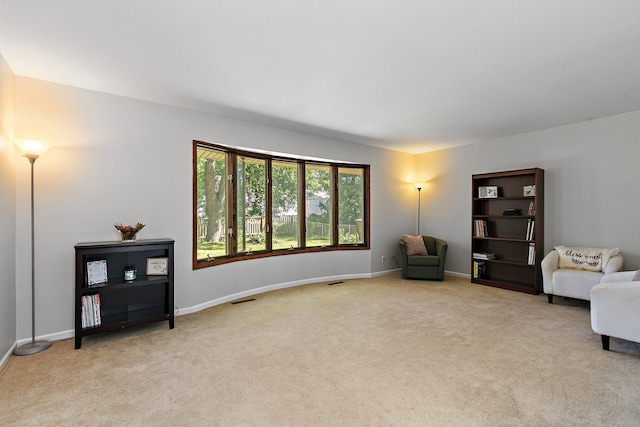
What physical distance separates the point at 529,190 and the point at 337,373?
4451mm

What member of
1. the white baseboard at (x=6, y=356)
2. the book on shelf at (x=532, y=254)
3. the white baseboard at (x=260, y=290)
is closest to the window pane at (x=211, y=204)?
the white baseboard at (x=260, y=290)

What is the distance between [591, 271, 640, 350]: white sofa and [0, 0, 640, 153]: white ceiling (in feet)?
6.67

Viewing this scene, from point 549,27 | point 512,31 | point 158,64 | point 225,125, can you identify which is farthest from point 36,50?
point 549,27

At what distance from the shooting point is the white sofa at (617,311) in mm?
2674

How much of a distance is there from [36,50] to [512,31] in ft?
12.4

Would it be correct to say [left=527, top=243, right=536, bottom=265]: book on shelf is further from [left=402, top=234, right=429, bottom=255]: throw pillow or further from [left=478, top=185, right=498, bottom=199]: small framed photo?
[left=402, top=234, right=429, bottom=255]: throw pillow

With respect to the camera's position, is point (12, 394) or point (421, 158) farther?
point (421, 158)

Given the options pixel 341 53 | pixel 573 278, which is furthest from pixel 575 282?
pixel 341 53

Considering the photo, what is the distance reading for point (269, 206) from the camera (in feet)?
17.2

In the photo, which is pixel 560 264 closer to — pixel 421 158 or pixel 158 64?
pixel 421 158

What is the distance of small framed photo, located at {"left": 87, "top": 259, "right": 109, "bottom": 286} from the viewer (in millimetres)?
3094

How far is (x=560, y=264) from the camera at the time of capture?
4.48 metres

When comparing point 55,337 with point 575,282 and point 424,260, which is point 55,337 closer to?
point 424,260

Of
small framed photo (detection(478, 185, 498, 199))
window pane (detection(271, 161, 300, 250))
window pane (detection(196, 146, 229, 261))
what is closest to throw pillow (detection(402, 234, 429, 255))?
small framed photo (detection(478, 185, 498, 199))
